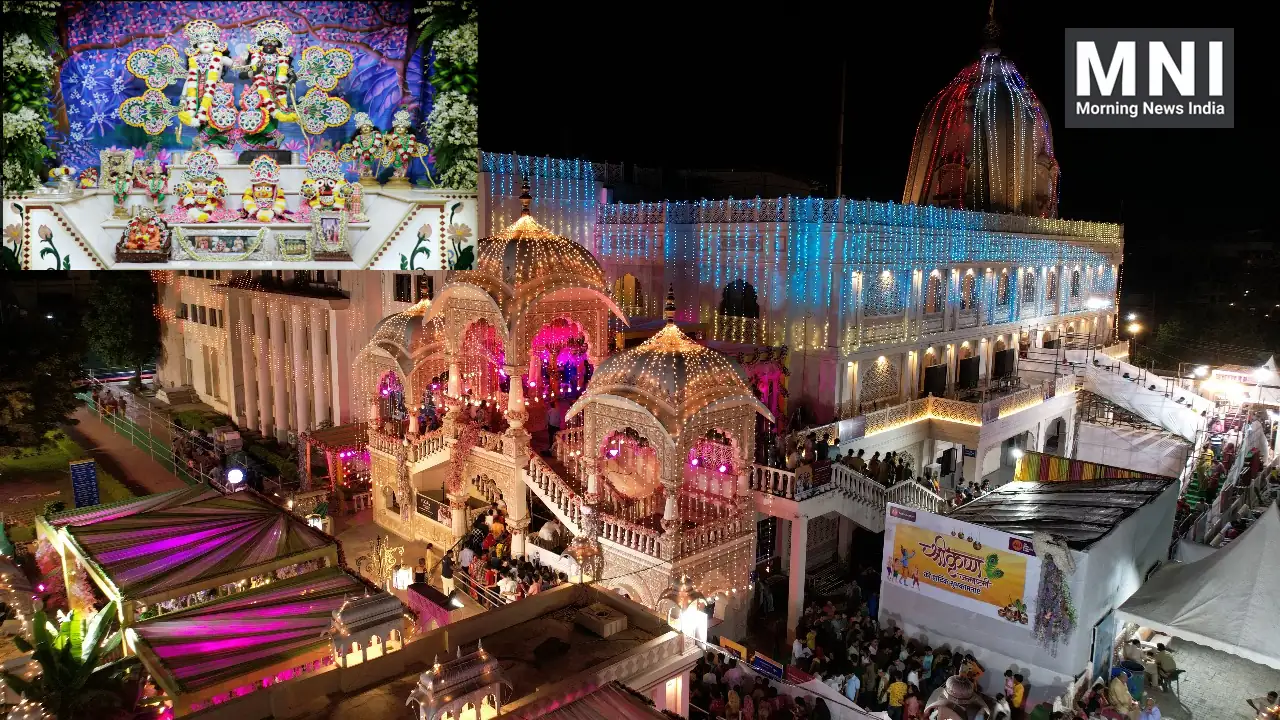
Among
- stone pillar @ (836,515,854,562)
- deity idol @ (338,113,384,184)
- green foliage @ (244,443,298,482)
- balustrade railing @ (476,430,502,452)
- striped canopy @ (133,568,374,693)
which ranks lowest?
stone pillar @ (836,515,854,562)

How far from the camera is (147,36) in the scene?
12719 millimetres

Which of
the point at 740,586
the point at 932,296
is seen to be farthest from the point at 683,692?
the point at 932,296

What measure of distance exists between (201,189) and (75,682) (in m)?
8.12

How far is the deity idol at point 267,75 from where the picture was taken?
13117 mm

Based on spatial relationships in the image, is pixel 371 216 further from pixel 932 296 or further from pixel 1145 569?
pixel 932 296

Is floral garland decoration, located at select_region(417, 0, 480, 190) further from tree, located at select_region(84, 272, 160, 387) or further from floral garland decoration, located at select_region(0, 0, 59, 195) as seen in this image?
tree, located at select_region(84, 272, 160, 387)

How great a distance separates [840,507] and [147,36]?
48.7 ft

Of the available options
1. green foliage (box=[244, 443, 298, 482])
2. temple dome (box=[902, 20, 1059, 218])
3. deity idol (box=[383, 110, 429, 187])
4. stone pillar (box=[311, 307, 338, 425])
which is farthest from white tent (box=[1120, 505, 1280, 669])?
stone pillar (box=[311, 307, 338, 425])

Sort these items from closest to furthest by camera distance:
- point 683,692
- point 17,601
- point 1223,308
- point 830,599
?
point 683,692, point 17,601, point 830,599, point 1223,308

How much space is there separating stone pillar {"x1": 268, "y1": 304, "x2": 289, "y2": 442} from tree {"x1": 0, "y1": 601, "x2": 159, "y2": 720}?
63.3ft

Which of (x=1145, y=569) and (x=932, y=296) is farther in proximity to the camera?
(x=932, y=296)

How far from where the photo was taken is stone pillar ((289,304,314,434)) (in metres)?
25.9

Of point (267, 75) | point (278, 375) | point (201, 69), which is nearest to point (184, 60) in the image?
point (201, 69)

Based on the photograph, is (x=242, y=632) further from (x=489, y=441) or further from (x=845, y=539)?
(x=845, y=539)
